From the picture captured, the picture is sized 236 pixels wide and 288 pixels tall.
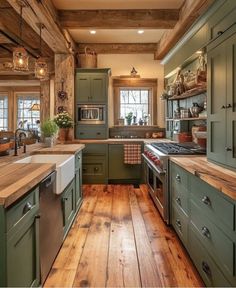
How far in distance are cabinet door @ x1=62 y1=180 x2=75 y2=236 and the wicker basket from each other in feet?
10.8

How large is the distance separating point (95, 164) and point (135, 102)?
1.85 m

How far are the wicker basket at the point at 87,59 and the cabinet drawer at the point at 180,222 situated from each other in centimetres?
384

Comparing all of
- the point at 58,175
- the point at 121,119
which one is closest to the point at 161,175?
the point at 58,175

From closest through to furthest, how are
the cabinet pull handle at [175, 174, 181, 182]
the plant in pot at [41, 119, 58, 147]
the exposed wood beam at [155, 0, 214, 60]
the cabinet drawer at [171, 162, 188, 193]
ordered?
the cabinet drawer at [171, 162, 188, 193], the cabinet pull handle at [175, 174, 181, 182], the exposed wood beam at [155, 0, 214, 60], the plant in pot at [41, 119, 58, 147]

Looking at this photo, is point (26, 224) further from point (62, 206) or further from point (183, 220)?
point (183, 220)

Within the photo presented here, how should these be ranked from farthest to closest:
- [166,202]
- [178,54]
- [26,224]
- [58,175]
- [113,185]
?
[113,185], [178,54], [166,202], [58,175], [26,224]

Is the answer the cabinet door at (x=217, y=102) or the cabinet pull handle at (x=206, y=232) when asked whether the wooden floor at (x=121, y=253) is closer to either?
the cabinet pull handle at (x=206, y=232)

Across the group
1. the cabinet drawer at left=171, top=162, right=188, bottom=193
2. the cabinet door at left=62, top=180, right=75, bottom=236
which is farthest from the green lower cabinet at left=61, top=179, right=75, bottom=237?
the cabinet drawer at left=171, top=162, right=188, bottom=193

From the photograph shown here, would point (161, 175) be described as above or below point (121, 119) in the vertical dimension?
below

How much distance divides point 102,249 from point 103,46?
15.0 ft

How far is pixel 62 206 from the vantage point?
277cm

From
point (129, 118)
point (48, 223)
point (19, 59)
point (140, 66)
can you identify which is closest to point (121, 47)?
point (140, 66)

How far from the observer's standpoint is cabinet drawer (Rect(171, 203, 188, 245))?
2.60 metres

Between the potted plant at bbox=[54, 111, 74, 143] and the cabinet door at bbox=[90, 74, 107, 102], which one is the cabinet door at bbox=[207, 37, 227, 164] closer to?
the potted plant at bbox=[54, 111, 74, 143]
